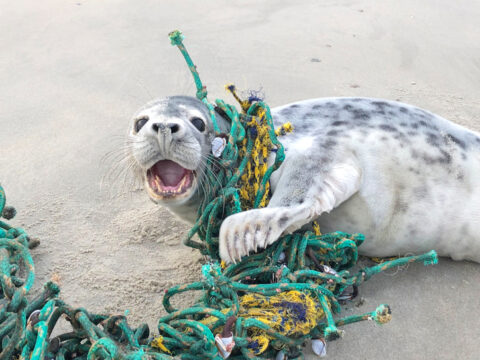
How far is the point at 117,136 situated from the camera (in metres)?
3.48

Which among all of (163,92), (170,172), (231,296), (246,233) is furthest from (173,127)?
(163,92)

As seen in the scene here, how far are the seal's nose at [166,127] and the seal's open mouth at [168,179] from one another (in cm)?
16

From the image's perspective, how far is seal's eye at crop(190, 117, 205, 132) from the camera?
7.83 feet

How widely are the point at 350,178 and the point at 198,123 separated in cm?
67

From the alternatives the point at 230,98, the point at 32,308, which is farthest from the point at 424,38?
the point at 32,308

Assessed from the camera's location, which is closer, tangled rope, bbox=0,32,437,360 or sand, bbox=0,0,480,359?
tangled rope, bbox=0,32,437,360

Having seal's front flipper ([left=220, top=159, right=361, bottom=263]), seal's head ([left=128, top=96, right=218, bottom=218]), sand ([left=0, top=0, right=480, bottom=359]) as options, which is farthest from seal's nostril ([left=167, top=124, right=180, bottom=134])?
sand ([left=0, top=0, right=480, bottom=359])

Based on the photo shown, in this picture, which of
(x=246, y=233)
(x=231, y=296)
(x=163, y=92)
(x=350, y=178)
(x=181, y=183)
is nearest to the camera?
(x=231, y=296)

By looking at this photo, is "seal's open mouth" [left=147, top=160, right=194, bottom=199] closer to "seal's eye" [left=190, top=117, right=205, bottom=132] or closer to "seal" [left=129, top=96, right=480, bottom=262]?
"seal" [left=129, top=96, right=480, bottom=262]

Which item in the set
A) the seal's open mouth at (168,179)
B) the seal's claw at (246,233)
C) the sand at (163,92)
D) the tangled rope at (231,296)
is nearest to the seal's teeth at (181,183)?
the seal's open mouth at (168,179)

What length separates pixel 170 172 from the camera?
2.27 meters

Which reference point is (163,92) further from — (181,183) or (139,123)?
(181,183)

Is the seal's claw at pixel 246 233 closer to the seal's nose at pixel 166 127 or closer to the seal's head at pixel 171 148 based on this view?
the seal's head at pixel 171 148

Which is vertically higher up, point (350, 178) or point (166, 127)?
point (166, 127)
